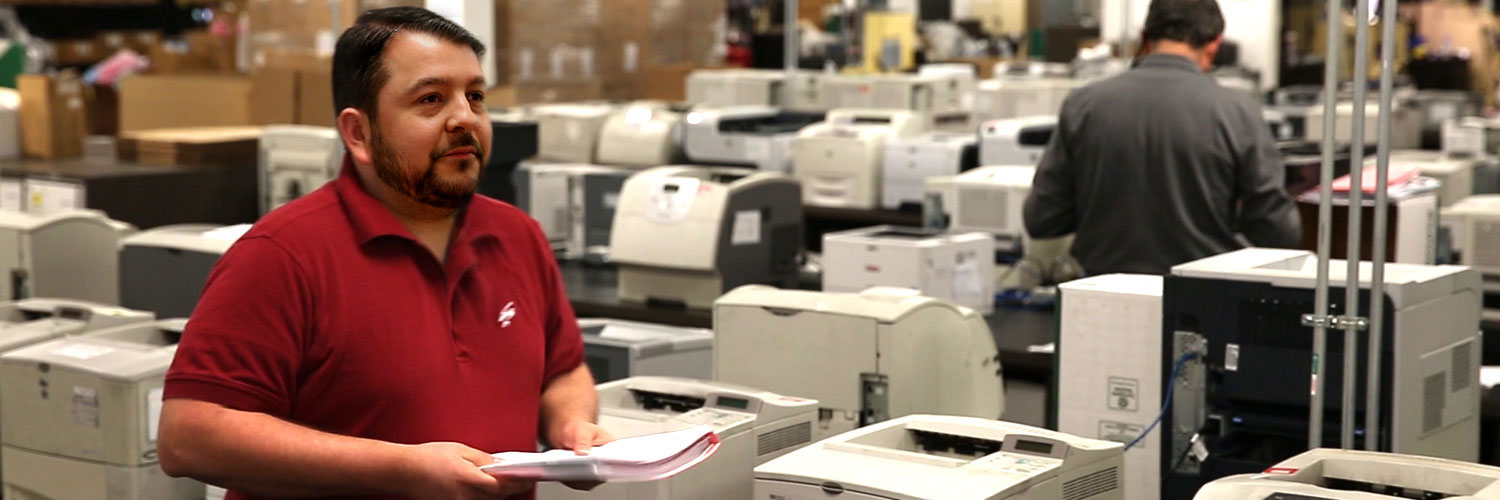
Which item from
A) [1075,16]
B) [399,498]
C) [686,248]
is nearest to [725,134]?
[686,248]

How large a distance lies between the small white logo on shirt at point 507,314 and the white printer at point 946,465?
62 centimetres

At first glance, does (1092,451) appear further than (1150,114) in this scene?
No

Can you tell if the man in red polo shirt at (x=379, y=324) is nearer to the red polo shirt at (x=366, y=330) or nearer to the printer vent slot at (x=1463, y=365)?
the red polo shirt at (x=366, y=330)

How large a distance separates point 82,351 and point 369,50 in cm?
171

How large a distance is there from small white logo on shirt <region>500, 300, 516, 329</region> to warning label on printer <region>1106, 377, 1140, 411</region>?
150 centimetres

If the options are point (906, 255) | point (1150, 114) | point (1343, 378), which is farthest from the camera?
point (906, 255)

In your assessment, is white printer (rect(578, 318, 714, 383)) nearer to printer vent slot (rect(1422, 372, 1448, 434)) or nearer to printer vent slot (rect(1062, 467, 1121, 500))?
printer vent slot (rect(1062, 467, 1121, 500))

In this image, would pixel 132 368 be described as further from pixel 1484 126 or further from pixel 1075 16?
pixel 1075 16

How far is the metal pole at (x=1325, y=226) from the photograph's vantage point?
2549 millimetres

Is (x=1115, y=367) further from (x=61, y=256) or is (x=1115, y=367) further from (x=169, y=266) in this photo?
(x=61, y=256)

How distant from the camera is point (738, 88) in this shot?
8.24 meters

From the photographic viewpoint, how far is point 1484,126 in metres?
6.27

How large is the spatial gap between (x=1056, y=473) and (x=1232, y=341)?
0.57m

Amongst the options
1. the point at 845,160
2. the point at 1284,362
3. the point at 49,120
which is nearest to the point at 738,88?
the point at 845,160
